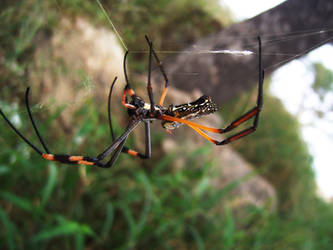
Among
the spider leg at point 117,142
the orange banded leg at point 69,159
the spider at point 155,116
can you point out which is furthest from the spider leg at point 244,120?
the orange banded leg at point 69,159

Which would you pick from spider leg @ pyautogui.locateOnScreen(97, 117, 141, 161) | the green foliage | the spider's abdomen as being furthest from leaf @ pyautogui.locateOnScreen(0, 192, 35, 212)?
the green foliage

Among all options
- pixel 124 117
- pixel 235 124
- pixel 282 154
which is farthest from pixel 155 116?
pixel 282 154

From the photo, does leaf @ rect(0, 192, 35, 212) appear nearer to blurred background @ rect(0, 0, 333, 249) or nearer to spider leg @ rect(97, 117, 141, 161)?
blurred background @ rect(0, 0, 333, 249)

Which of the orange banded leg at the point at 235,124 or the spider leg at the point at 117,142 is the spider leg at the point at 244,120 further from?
the spider leg at the point at 117,142

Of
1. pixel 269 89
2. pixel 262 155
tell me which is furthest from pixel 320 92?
pixel 262 155

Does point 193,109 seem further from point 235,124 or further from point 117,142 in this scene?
point 117,142

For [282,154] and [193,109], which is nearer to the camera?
[193,109]

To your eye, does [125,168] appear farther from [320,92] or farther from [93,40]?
[320,92]
